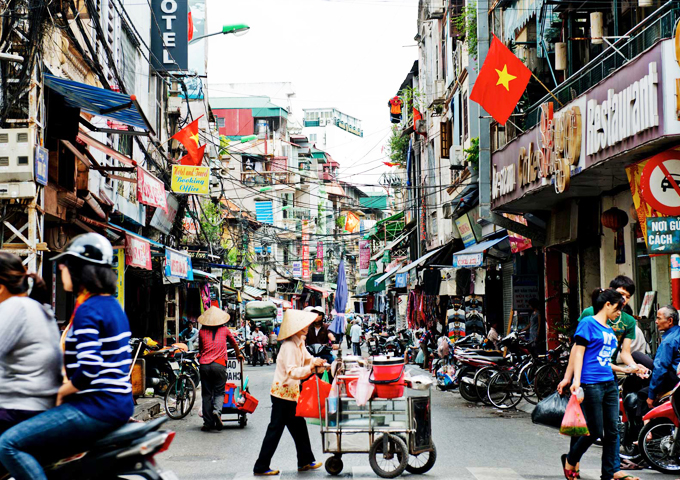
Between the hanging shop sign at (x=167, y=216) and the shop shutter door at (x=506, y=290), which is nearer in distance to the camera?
the hanging shop sign at (x=167, y=216)

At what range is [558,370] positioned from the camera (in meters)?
16.0

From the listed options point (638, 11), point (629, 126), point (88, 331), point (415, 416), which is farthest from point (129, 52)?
point (88, 331)

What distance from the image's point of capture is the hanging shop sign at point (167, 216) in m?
24.6

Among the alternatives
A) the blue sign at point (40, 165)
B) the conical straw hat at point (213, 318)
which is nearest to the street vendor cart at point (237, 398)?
the conical straw hat at point (213, 318)

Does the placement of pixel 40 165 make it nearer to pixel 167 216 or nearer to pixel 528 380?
pixel 528 380

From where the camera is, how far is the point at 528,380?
647 inches

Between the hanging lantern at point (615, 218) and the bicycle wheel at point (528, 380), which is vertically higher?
the hanging lantern at point (615, 218)

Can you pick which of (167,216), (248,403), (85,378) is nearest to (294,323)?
(85,378)

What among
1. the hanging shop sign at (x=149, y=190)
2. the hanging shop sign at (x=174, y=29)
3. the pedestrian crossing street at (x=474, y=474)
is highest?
the hanging shop sign at (x=174, y=29)

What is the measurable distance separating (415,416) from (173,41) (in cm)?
1895

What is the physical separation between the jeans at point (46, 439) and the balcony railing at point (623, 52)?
874 centimetres

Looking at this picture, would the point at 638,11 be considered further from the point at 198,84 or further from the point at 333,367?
the point at 198,84

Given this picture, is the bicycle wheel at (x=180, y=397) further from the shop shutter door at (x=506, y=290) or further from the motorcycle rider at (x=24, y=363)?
the shop shutter door at (x=506, y=290)

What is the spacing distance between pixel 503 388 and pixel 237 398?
513 cm
